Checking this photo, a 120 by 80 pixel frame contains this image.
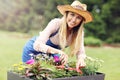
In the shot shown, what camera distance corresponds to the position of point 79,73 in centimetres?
371

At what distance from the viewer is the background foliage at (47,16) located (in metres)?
13.6

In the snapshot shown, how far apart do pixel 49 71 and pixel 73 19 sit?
705 mm

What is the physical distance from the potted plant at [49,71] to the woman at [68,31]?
110 millimetres

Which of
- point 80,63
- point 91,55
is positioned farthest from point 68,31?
point 91,55

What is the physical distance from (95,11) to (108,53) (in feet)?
11.4

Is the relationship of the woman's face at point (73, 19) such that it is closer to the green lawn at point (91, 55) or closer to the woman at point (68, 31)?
the woman at point (68, 31)

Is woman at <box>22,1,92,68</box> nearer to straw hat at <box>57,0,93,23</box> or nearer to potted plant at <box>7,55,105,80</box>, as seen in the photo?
straw hat at <box>57,0,93,23</box>

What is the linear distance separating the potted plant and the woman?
4.3 inches

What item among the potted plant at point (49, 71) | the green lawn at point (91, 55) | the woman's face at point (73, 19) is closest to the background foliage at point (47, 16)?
the green lawn at point (91, 55)

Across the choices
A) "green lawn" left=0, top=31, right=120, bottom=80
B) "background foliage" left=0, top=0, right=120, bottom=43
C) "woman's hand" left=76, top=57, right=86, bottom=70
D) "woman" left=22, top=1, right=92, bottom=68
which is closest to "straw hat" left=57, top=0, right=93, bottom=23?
"woman" left=22, top=1, right=92, bottom=68

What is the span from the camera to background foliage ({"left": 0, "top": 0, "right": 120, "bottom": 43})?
44.7 feet

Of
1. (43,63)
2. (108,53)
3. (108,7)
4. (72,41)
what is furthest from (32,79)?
(108,7)

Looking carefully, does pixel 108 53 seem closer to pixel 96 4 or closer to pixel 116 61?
pixel 116 61

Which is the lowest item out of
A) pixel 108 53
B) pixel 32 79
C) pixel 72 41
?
pixel 32 79
